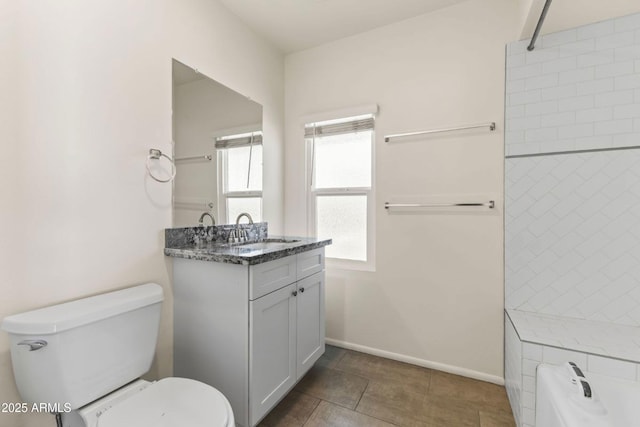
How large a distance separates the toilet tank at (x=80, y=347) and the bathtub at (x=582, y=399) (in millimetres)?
1693

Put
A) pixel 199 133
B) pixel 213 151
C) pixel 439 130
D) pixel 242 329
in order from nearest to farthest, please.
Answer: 1. pixel 242 329
2. pixel 199 133
3. pixel 213 151
4. pixel 439 130

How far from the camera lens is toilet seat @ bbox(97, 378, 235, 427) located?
3.13 feet

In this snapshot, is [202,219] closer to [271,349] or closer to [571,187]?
[271,349]

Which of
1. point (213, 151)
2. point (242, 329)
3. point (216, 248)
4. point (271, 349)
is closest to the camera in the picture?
Answer: point (242, 329)

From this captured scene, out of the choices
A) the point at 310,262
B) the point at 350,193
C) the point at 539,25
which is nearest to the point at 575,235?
the point at 539,25

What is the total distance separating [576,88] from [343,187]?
1.63 metres

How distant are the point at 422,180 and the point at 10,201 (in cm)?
219

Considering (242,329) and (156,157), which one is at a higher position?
(156,157)

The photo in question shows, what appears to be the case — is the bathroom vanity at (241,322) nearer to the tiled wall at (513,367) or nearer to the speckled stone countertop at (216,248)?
the speckled stone countertop at (216,248)

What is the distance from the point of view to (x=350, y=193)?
2408mm

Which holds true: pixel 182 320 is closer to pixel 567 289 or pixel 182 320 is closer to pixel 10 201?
pixel 10 201

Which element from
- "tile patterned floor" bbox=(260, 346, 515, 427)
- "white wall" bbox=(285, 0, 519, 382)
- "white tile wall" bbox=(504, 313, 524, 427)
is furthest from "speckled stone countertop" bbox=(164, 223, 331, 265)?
"white tile wall" bbox=(504, 313, 524, 427)

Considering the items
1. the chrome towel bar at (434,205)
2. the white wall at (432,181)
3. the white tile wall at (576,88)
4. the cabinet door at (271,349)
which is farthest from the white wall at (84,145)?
the white tile wall at (576,88)

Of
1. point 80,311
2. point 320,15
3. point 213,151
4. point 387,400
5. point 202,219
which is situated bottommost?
point 387,400
